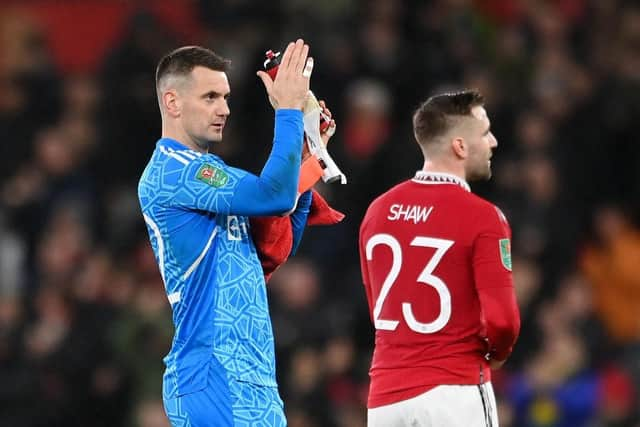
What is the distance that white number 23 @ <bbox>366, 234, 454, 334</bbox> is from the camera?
6.04 meters

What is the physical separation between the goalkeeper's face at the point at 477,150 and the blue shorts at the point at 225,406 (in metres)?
1.51

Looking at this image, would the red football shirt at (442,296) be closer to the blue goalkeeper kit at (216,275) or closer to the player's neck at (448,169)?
the player's neck at (448,169)

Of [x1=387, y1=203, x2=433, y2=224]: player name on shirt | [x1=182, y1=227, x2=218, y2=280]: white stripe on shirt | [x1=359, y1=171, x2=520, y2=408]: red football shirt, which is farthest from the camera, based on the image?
[x1=387, y1=203, x2=433, y2=224]: player name on shirt

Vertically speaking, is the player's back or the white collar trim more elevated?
the white collar trim

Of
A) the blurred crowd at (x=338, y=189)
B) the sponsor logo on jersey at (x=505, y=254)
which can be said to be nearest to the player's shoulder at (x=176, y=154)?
the sponsor logo on jersey at (x=505, y=254)

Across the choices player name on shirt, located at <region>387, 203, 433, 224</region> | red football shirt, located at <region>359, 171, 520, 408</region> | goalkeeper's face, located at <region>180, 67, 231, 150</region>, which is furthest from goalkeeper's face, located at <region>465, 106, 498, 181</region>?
goalkeeper's face, located at <region>180, 67, 231, 150</region>

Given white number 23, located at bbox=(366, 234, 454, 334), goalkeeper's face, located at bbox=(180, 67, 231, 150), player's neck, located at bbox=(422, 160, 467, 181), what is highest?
goalkeeper's face, located at bbox=(180, 67, 231, 150)

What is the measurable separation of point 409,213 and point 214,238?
1.08 metres

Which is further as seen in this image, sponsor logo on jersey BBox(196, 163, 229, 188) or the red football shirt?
the red football shirt

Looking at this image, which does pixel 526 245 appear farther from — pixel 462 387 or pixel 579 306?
pixel 462 387

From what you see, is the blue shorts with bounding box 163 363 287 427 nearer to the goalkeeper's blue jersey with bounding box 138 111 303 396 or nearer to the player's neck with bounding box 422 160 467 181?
the goalkeeper's blue jersey with bounding box 138 111 303 396

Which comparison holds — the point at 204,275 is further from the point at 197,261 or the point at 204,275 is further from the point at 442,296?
the point at 442,296

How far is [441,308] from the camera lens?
6.04 m

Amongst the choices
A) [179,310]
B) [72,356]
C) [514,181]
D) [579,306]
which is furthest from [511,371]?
[179,310]
